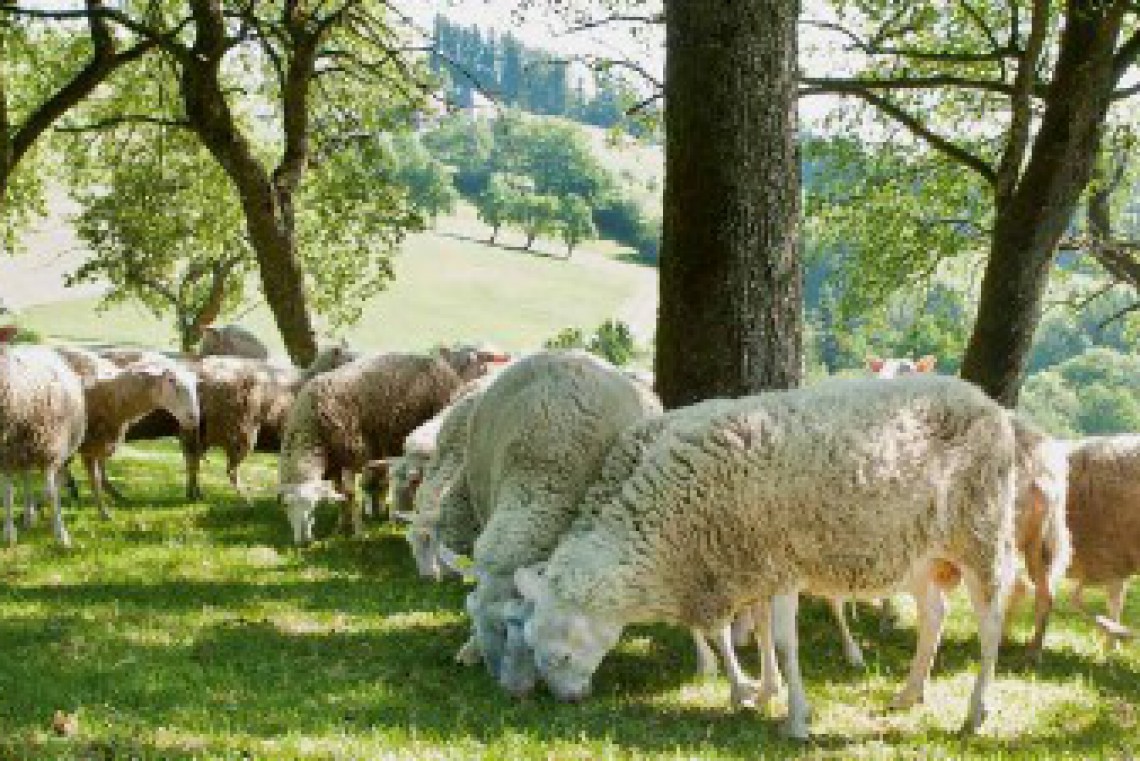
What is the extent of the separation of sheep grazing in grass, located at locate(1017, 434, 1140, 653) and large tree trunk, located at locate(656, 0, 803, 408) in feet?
8.40

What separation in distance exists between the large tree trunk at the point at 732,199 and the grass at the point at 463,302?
52.1 m

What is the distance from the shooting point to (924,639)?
258 inches

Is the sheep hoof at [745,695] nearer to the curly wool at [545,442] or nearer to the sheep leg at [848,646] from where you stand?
the sheep leg at [848,646]

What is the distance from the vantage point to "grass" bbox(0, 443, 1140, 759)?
17.5 ft

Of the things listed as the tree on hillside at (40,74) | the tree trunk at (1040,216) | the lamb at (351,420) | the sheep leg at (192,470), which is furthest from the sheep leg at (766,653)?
the tree on hillside at (40,74)

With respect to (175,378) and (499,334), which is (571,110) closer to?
(499,334)

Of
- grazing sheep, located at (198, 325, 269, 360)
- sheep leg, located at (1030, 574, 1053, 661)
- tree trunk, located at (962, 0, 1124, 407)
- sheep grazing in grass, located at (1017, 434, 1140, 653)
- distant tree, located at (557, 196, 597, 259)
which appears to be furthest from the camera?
distant tree, located at (557, 196, 597, 259)

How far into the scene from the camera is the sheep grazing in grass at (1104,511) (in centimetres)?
Result: 825

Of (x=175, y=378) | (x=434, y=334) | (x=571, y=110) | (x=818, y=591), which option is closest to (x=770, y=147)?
(x=818, y=591)

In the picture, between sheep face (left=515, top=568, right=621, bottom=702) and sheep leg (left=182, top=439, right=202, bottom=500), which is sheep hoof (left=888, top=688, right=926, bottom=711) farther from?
sheep leg (left=182, top=439, right=202, bottom=500)

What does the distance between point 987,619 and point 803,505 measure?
1156mm

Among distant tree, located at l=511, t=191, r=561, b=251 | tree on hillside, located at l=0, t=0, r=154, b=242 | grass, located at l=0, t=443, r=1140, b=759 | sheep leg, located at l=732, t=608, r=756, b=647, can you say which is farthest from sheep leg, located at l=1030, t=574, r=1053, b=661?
distant tree, located at l=511, t=191, r=561, b=251

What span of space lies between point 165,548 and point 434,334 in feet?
205

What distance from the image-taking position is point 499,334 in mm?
75438
